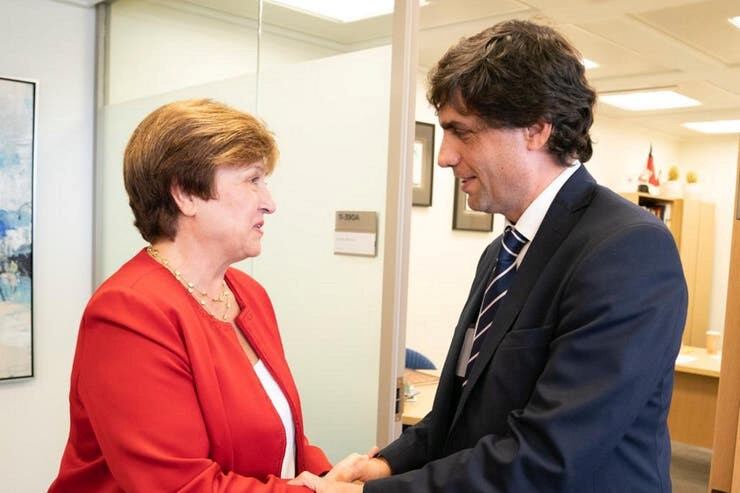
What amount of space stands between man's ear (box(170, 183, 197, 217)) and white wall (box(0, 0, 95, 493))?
6.81ft

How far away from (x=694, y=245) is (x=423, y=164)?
3988 millimetres

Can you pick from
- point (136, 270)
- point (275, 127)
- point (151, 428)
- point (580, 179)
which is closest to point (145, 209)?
point (136, 270)

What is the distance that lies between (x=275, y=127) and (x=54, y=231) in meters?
1.47

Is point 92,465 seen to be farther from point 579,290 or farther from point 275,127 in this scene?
point 275,127

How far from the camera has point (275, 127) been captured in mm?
2332

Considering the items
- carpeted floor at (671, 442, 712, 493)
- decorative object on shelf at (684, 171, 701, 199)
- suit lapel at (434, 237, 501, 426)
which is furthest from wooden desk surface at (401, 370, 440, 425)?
decorative object on shelf at (684, 171, 701, 199)

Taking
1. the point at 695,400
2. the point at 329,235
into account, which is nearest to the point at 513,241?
the point at 329,235

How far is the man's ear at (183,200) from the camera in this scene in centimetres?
135

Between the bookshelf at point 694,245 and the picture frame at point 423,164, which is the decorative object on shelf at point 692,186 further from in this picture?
the picture frame at point 423,164

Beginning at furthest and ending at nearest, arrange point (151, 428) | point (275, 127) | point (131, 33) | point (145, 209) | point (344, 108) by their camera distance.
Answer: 1. point (131, 33)
2. point (275, 127)
3. point (344, 108)
4. point (145, 209)
5. point (151, 428)

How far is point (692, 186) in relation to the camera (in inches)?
295

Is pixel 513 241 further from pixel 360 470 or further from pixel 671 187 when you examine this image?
pixel 671 187

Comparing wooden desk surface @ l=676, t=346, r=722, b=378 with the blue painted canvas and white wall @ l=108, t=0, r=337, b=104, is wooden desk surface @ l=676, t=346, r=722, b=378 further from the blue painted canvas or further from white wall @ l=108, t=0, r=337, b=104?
the blue painted canvas

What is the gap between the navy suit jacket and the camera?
1.00 meters
